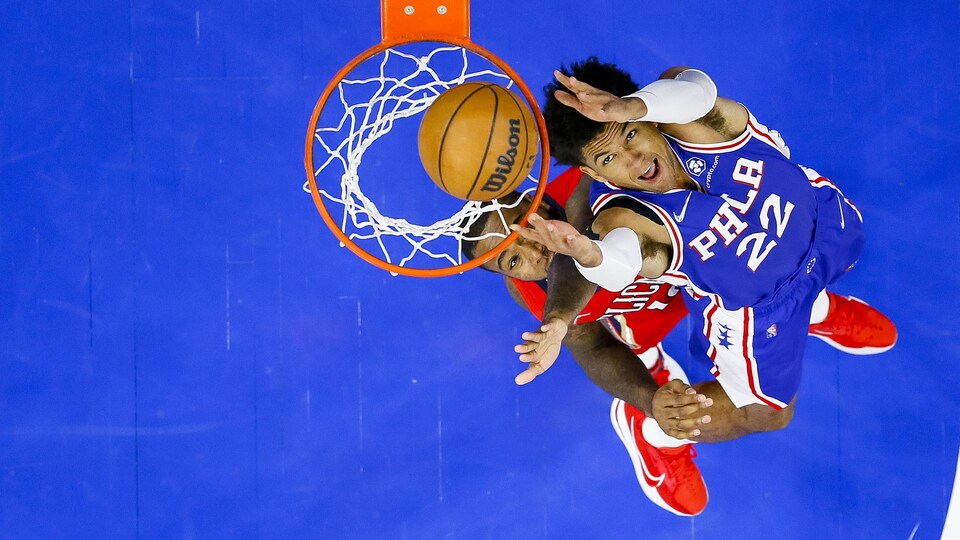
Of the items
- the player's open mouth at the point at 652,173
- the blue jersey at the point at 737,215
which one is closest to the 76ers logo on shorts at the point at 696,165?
the blue jersey at the point at 737,215

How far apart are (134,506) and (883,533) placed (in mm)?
2993

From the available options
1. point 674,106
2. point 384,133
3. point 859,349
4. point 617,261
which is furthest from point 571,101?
point 859,349

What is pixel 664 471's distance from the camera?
2896 mm

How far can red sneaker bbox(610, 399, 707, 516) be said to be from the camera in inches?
114

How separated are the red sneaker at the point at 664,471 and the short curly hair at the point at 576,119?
45.8 inches

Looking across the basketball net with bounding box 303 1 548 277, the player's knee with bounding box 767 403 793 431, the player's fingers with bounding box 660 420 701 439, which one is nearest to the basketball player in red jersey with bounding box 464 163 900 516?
the basketball net with bounding box 303 1 548 277

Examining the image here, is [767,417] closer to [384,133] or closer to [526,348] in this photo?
[526,348]

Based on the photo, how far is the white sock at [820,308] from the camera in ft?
9.21

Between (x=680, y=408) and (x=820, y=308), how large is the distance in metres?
0.83

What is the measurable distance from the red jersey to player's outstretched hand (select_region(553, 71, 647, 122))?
622 mm

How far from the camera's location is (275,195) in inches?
119

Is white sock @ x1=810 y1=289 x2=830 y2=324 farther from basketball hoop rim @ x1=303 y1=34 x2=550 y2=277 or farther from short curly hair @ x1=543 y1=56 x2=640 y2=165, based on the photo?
basketball hoop rim @ x1=303 y1=34 x2=550 y2=277

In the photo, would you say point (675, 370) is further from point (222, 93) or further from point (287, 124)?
point (222, 93)

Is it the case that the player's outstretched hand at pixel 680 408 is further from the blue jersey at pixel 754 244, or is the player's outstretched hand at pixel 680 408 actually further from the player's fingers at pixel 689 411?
the blue jersey at pixel 754 244
